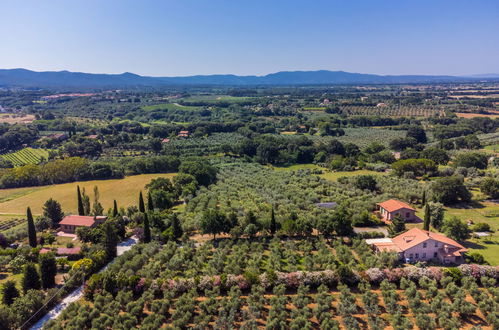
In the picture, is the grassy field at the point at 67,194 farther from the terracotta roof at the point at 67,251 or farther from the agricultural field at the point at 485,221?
the agricultural field at the point at 485,221

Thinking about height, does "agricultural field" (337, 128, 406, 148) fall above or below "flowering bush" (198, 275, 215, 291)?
above

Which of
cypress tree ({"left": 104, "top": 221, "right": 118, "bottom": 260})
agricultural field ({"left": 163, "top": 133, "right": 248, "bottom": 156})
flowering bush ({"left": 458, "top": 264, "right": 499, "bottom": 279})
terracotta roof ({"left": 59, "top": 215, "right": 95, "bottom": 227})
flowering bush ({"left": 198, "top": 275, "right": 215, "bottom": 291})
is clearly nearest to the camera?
flowering bush ({"left": 198, "top": 275, "right": 215, "bottom": 291})

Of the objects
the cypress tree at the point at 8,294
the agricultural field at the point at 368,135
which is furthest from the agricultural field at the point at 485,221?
the agricultural field at the point at 368,135

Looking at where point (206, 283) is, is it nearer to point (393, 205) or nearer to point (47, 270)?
point (47, 270)

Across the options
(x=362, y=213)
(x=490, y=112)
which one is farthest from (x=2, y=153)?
(x=490, y=112)

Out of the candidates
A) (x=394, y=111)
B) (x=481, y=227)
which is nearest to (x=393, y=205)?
(x=481, y=227)

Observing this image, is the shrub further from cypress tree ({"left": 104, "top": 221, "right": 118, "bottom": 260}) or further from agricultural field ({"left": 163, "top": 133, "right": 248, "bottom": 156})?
agricultural field ({"left": 163, "top": 133, "right": 248, "bottom": 156})

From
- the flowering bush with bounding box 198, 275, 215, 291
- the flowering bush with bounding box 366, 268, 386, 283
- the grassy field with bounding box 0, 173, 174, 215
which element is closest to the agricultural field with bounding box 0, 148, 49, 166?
the grassy field with bounding box 0, 173, 174, 215
